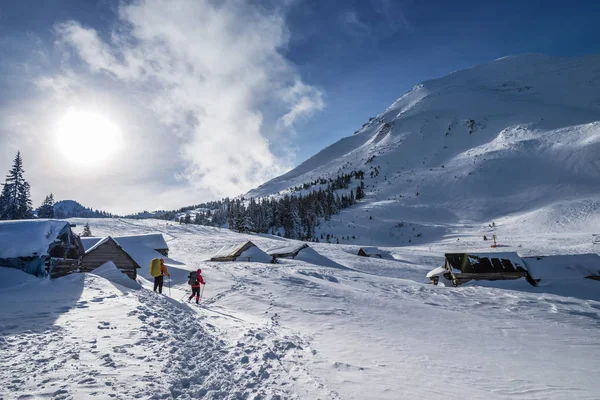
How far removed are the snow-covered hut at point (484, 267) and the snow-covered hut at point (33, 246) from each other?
3008 centimetres

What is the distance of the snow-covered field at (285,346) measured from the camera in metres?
5.29

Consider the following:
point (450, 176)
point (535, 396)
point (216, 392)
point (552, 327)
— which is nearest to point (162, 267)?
point (216, 392)

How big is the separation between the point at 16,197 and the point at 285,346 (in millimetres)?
68584

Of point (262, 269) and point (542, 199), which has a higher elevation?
point (542, 199)

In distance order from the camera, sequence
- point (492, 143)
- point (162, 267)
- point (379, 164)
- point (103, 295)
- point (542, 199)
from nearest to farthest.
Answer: point (103, 295) → point (162, 267) → point (542, 199) → point (492, 143) → point (379, 164)

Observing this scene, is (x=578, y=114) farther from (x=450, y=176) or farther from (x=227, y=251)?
(x=227, y=251)

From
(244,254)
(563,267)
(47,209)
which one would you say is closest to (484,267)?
(563,267)

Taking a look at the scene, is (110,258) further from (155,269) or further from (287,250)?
(287,250)

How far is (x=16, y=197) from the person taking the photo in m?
53.7

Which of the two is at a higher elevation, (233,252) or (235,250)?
(235,250)

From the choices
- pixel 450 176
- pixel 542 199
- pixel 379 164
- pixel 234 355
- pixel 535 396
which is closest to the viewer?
pixel 535 396

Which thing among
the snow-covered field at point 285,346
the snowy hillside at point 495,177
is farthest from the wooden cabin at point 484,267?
the snowy hillside at point 495,177

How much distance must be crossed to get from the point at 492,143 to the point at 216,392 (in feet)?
579

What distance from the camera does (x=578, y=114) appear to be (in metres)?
150
